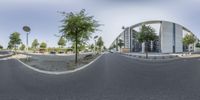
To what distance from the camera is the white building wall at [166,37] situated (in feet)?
346

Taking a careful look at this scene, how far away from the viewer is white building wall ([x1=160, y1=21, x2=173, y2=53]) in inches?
4156

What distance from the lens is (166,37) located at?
353 ft

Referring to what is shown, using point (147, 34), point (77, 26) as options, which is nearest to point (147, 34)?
point (147, 34)

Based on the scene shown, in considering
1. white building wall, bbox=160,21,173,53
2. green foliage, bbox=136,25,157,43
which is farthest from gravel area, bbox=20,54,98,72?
white building wall, bbox=160,21,173,53

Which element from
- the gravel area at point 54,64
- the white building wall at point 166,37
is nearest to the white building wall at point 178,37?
the white building wall at point 166,37

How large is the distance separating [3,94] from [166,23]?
114343 mm

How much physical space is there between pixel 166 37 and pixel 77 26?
88829mm

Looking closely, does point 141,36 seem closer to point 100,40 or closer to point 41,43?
point 100,40

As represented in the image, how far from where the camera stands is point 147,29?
1767 inches

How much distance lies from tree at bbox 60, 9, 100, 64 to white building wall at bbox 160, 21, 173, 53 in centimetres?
8115

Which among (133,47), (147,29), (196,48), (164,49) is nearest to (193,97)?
(147,29)

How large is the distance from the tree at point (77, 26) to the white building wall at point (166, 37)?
81.1m

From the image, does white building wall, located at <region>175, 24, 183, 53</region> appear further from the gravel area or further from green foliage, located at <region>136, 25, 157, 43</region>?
the gravel area

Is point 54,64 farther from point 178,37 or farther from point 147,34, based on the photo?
point 178,37
